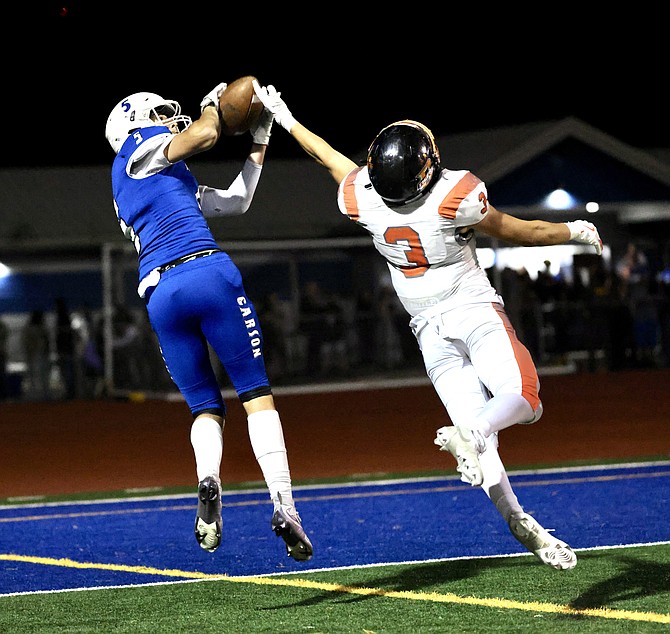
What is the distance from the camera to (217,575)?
6555 millimetres

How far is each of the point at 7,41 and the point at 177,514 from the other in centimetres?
3650

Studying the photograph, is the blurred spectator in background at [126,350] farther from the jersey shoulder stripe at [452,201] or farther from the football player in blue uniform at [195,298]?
the jersey shoulder stripe at [452,201]

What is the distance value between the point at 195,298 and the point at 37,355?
618 inches

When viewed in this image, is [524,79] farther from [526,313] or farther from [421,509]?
[421,509]

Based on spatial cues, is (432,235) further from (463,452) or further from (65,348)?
(65,348)

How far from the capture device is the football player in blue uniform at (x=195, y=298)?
5.64 meters

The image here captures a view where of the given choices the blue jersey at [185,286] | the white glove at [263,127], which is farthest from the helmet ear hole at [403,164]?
the white glove at [263,127]

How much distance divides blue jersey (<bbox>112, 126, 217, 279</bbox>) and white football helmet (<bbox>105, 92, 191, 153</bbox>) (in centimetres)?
12

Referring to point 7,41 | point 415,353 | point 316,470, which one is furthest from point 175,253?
point 7,41

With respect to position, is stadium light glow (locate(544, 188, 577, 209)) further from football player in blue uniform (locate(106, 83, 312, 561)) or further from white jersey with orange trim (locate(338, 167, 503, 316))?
football player in blue uniform (locate(106, 83, 312, 561))

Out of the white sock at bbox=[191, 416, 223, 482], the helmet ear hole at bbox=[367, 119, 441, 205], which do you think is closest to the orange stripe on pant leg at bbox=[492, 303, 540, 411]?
the helmet ear hole at bbox=[367, 119, 441, 205]

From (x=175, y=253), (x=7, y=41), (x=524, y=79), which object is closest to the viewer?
(x=175, y=253)

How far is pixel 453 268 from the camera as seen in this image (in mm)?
5738

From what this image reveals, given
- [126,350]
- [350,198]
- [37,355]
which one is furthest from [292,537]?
[37,355]
